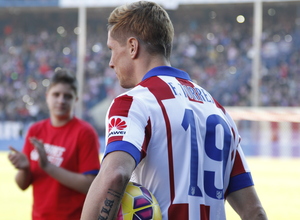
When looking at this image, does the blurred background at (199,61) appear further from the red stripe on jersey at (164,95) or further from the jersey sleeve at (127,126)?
the jersey sleeve at (127,126)

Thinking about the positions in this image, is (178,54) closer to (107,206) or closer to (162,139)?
(162,139)

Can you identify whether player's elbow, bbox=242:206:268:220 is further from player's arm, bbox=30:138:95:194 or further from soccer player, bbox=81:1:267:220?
player's arm, bbox=30:138:95:194

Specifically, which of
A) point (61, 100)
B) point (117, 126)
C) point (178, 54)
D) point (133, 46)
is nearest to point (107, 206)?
point (117, 126)

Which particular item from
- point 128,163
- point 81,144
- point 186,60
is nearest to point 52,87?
point 81,144

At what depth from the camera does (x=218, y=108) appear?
77.2 inches

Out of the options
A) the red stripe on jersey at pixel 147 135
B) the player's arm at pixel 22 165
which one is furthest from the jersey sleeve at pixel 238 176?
the player's arm at pixel 22 165

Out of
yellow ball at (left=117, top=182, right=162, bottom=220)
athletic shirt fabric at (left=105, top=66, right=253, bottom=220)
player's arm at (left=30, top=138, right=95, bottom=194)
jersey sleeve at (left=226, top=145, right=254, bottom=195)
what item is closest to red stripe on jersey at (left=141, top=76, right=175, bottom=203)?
athletic shirt fabric at (left=105, top=66, right=253, bottom=220)

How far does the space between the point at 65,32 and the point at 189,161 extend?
84.1 feet

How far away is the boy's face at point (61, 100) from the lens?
3398 mm

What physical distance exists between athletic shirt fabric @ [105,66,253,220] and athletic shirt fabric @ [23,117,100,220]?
1.41 meters

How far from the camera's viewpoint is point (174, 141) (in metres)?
1.67

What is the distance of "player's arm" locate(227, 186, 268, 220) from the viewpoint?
1.94m

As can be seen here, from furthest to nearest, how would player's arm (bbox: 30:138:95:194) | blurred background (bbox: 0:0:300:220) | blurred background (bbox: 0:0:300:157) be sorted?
blurred background (bbox: 0:0:300:157) < blurred background (bbox: 0:0:300:220) < player's arm (bbox: 30:138:95:194)

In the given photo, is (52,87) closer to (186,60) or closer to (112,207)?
(112,207)
